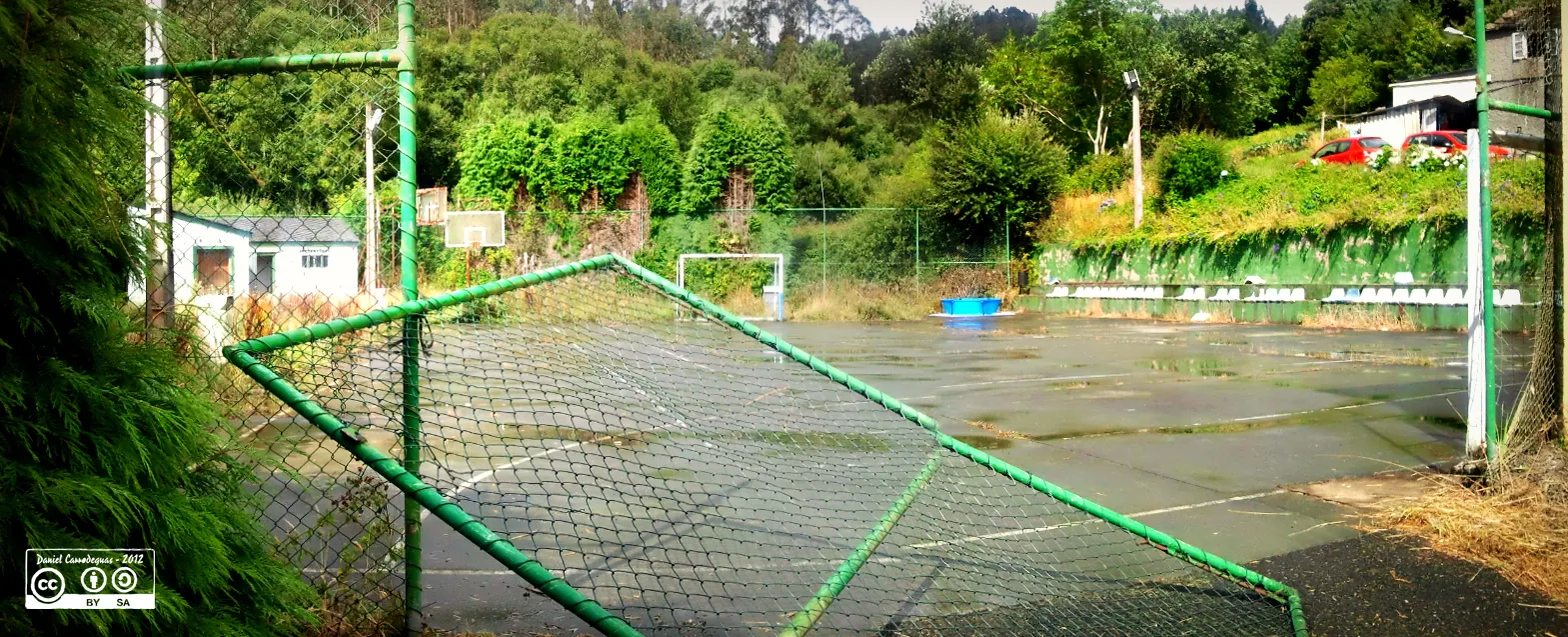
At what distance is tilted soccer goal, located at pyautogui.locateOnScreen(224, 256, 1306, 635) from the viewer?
3098 mm

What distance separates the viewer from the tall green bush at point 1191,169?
1134 inches

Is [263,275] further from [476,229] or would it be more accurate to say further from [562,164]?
[562,164]

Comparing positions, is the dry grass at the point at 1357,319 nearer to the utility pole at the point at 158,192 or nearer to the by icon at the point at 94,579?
the utility pole at the point at 158,192

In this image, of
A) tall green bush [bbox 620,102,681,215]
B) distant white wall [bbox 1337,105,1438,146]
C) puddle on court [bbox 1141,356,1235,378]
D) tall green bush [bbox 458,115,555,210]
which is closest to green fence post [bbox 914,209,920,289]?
tall green bush [bbox 620,102,681,215]

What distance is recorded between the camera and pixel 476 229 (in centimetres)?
2452

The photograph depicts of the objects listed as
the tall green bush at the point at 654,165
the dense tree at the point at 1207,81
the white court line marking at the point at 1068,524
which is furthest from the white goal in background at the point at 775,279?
the dense tree at the point at 1207,81

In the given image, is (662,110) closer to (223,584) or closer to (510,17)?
(510,17)

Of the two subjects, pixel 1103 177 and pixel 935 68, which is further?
pixel 935 68

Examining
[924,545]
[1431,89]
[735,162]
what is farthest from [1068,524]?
[1431,89]

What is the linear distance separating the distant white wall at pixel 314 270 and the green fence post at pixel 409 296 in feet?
3.52

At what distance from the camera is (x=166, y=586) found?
221 cm

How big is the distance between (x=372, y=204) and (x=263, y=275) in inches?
20.2

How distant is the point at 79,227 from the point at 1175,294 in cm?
2443

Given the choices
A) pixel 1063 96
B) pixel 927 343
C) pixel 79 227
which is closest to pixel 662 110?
pixel 1063 96
